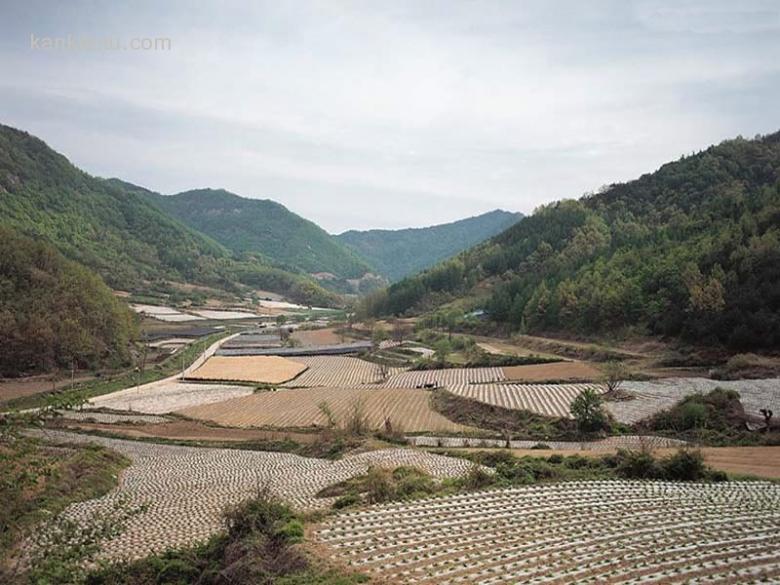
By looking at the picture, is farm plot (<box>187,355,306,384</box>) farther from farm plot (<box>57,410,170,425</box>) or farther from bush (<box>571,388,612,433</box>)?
bush (<box>571,388,612,433</box>)

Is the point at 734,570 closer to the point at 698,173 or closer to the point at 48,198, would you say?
the point at 698,173

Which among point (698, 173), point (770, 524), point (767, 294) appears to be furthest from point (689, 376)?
point (698, 173)

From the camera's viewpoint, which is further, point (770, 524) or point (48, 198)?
point (48, 198)

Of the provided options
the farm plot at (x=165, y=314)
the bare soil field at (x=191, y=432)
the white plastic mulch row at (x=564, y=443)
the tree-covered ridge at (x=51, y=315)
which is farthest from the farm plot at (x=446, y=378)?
the farm plot at (x=165, y=314)

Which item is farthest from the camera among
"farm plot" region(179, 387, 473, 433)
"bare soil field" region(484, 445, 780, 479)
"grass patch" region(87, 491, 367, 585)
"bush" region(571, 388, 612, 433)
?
"farm plot" region(179, 387, 473, 433)

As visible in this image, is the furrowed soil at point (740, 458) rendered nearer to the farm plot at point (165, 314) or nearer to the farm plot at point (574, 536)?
the farm plot at point (574, 536)

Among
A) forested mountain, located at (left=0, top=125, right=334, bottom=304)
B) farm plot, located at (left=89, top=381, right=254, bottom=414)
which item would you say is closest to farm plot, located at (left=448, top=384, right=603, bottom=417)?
farm plot, located at (left=89, top=381, right=254, bottom=414)
